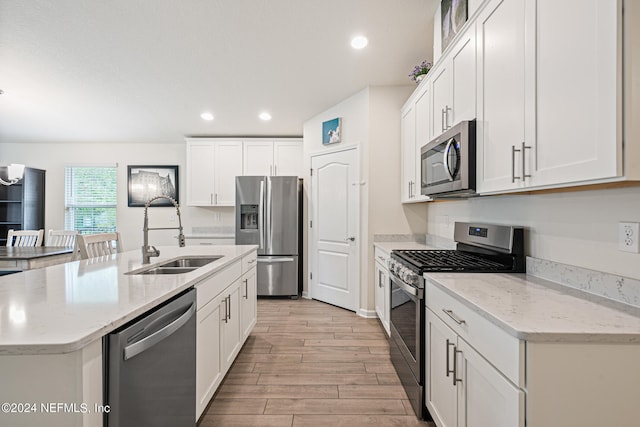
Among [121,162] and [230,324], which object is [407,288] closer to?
[230,324]

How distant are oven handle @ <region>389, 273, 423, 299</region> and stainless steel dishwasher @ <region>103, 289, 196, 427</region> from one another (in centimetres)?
118

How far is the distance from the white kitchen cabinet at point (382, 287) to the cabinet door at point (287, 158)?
2.25 meters

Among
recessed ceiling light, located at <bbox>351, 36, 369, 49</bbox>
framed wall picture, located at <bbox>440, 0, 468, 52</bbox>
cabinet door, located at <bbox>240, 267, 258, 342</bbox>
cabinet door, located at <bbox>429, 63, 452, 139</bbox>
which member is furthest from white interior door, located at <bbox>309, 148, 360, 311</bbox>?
framed wall picture, located at <bbox>440, 0, 468, 52</bbox>

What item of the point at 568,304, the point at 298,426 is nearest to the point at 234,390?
the point at 298,426

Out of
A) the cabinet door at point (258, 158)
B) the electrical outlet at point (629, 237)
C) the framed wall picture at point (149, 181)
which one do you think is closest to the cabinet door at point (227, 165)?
the cabinet door at point (258, 158)

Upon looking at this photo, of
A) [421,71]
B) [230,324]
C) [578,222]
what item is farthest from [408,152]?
[230,324]

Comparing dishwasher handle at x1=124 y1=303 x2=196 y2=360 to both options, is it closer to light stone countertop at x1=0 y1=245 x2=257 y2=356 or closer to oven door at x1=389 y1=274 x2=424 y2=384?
light stone countertop at x1=0 y1=245 x2=257 y2=356

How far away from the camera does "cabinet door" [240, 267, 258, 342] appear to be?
101 inches

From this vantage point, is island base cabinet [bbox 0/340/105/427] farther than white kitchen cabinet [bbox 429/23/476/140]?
No

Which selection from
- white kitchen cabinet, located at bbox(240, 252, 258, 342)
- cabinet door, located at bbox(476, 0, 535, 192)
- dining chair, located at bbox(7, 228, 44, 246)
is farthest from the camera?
dining chair, located at bbox(7, 228, 44, 246)

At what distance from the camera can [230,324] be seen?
86.4 inches

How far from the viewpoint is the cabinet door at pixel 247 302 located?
2.57 metres

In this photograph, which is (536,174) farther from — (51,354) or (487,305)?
(51,354)

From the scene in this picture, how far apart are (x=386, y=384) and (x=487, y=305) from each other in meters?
1.38
